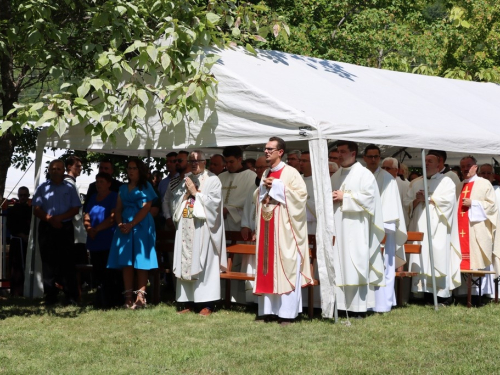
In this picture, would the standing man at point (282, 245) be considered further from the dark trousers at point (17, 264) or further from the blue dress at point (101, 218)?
the dark trousers at point (17, 264)

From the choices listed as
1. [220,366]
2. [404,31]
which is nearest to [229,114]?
[220,366]

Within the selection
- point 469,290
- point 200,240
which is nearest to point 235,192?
point 200,240

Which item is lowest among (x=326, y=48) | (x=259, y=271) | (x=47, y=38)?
(x=259, y=271)

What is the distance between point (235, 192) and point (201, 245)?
4.30 ft

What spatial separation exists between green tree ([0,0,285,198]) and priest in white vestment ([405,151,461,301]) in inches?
116

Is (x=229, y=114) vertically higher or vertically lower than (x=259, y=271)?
higher

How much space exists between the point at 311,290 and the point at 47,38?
4.16 m

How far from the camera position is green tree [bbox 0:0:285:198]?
9312 mm

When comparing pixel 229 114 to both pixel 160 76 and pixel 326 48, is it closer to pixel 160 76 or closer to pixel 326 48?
pixel 160 76

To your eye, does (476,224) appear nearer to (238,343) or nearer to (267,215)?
(267,215)

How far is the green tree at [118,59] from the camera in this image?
9.31m

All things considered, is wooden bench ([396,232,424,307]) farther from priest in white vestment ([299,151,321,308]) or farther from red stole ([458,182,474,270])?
priest in white vestment ([299,151,321,308])

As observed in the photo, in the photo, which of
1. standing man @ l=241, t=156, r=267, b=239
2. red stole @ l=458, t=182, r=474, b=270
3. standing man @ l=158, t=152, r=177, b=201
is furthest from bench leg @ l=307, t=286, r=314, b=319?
standing man @ l=158, t=152, r=177, b=201

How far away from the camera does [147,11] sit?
1028cm
